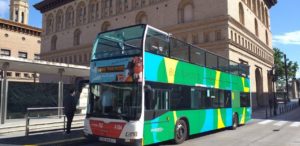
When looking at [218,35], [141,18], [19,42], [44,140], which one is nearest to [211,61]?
[44,140]

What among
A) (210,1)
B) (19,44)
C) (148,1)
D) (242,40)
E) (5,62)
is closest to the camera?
(5,62)

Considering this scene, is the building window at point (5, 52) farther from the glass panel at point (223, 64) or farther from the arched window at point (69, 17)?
the glass panel at point (223, 64)

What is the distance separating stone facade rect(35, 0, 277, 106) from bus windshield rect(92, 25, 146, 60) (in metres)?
25.9

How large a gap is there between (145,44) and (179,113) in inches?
123

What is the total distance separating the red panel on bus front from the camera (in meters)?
9.09

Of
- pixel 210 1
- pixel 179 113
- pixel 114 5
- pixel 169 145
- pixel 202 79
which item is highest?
pixel 114 5

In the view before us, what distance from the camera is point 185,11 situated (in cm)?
3981

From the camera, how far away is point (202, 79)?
42.5 ft

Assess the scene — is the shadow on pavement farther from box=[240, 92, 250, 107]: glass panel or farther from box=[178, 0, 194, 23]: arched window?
box=[178, 0, 194, 23]: arched window

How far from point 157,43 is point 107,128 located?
337 centimetres

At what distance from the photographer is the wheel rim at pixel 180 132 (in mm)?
11023

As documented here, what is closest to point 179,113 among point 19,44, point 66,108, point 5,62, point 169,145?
point 169,145

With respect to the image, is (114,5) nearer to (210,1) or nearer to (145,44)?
(210,1)

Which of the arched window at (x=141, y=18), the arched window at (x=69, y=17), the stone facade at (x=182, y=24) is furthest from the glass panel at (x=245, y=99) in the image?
the arched window at (x=69, y=17)
